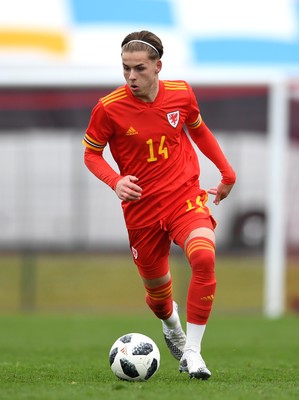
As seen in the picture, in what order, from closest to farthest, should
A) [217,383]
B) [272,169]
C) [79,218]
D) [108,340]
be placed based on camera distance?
[217,383] → [108,340] → [272,169] → [79,218]

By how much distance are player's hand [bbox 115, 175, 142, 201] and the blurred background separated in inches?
336

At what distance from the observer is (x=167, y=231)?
7.29 m

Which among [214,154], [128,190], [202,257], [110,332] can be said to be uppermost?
[214,154]

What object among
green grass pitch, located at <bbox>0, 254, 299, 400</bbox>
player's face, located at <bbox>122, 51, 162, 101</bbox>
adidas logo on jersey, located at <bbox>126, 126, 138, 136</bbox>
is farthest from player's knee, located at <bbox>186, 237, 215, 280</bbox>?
player's face, located at <bbox>122, 51, 162, 101</bbox>

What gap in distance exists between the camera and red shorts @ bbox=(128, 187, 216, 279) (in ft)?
23.3

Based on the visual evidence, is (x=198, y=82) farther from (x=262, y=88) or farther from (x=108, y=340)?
(x=108, y=340)

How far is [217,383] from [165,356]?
3140 millimetres

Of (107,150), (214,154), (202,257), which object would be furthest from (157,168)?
(107,150)

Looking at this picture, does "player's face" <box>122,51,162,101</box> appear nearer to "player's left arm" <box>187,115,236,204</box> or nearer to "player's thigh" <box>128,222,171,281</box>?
"player's left arm" <box>187,115,236,204</box>

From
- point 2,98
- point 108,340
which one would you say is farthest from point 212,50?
point 108,340

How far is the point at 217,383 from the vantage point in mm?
6785

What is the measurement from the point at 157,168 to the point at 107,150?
317 inches

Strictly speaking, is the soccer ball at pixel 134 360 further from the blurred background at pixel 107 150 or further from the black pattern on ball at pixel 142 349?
the blurred background at pixel 107 150

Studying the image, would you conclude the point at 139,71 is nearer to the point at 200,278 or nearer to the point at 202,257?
the point at 202,257
